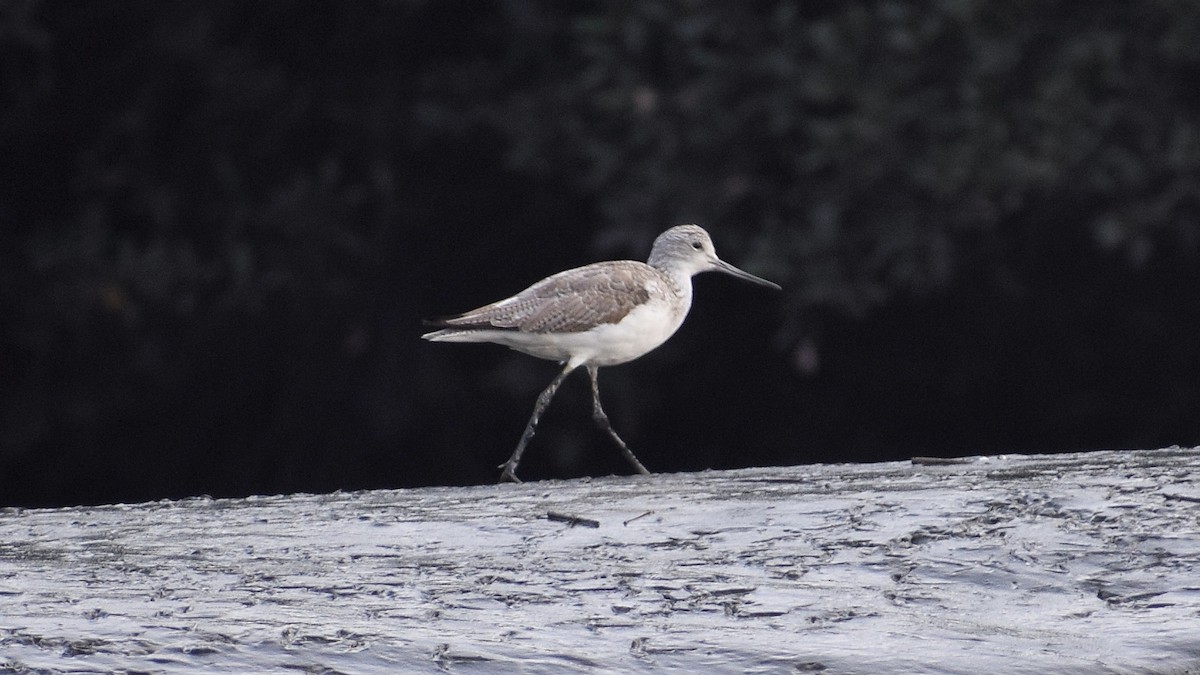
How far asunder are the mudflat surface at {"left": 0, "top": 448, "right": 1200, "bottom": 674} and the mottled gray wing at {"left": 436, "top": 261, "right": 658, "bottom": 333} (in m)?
0.74

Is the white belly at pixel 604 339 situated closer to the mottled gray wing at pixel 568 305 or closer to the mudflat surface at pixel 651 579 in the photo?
the mottled gray wing at pixel 568 305

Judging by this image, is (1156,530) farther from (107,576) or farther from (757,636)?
(107,576)

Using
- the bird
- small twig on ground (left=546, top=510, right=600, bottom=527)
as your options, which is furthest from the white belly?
small twig on ground (left=546, top=510, right=600, bottom=527)

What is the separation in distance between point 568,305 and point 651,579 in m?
2.12

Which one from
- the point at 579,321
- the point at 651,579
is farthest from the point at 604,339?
the point at 651,579

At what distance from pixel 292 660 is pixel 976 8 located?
566cm

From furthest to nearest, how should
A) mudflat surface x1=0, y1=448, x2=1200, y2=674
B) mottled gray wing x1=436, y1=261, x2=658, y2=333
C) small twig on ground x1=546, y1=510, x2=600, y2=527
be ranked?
mottled gray wing x1=436, y1=261, x2=658, y2=333, small twig on ground x1=546, y1=510, x2=600, y2=527, mudflat surface x1=0, y1=448, x2=1200, y2=674

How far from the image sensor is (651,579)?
4.12 metres

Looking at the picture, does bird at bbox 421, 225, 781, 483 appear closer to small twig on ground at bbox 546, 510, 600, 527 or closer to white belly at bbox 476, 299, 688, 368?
white belly at bbox 476, 299, 688, 368

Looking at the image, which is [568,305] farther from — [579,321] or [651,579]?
[651,579]

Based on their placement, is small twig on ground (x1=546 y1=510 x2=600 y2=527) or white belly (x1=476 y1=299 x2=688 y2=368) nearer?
small twig on ground (x1=546 y1=510 x2=600 y2=527)

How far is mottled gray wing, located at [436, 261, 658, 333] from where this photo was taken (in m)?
6.06

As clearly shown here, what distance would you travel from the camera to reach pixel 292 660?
3.50m

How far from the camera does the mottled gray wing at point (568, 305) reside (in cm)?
606
